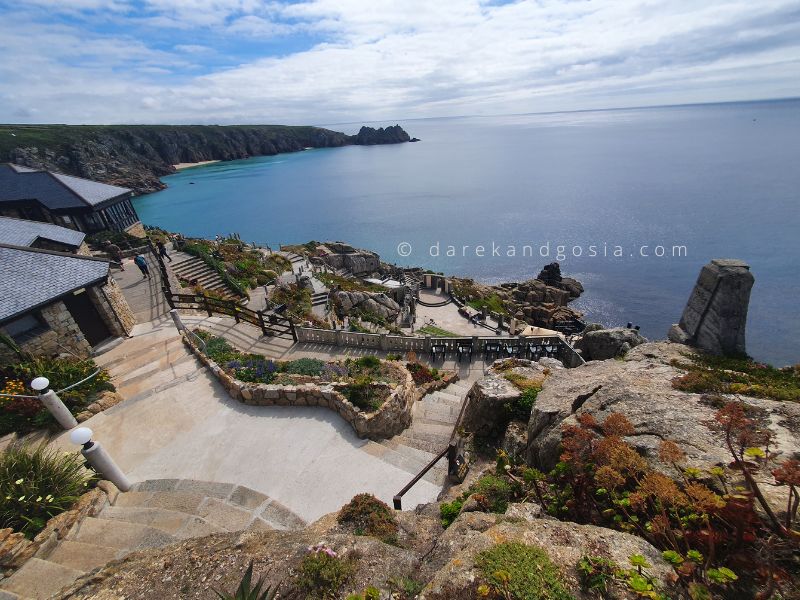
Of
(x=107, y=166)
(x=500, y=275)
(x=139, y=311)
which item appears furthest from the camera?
(x=107, y=166)

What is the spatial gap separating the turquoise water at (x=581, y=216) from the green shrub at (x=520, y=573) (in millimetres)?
45445

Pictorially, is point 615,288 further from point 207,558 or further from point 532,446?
point 207,558

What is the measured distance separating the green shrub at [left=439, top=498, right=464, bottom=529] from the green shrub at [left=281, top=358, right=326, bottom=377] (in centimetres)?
687

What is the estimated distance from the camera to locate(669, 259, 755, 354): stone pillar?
9.97m

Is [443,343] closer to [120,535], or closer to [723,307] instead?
[723,307]

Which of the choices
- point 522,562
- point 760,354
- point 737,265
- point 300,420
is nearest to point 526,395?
point 522,562

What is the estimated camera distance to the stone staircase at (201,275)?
24.7 m

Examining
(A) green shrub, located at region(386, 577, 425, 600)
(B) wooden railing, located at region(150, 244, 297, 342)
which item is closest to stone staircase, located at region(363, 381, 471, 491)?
(A) green shrub, located at region(386, 577, 425, 600)

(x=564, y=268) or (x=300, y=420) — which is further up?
(x=300, y=420)

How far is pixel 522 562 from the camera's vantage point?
396cm

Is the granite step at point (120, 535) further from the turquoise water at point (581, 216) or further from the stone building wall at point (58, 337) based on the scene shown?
the turquoise water at point (581, 216)

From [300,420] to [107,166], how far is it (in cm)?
16054

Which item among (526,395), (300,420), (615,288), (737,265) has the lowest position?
(615,288)

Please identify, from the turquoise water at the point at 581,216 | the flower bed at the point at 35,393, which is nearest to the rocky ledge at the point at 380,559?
the flower bed at the point at 35,393
